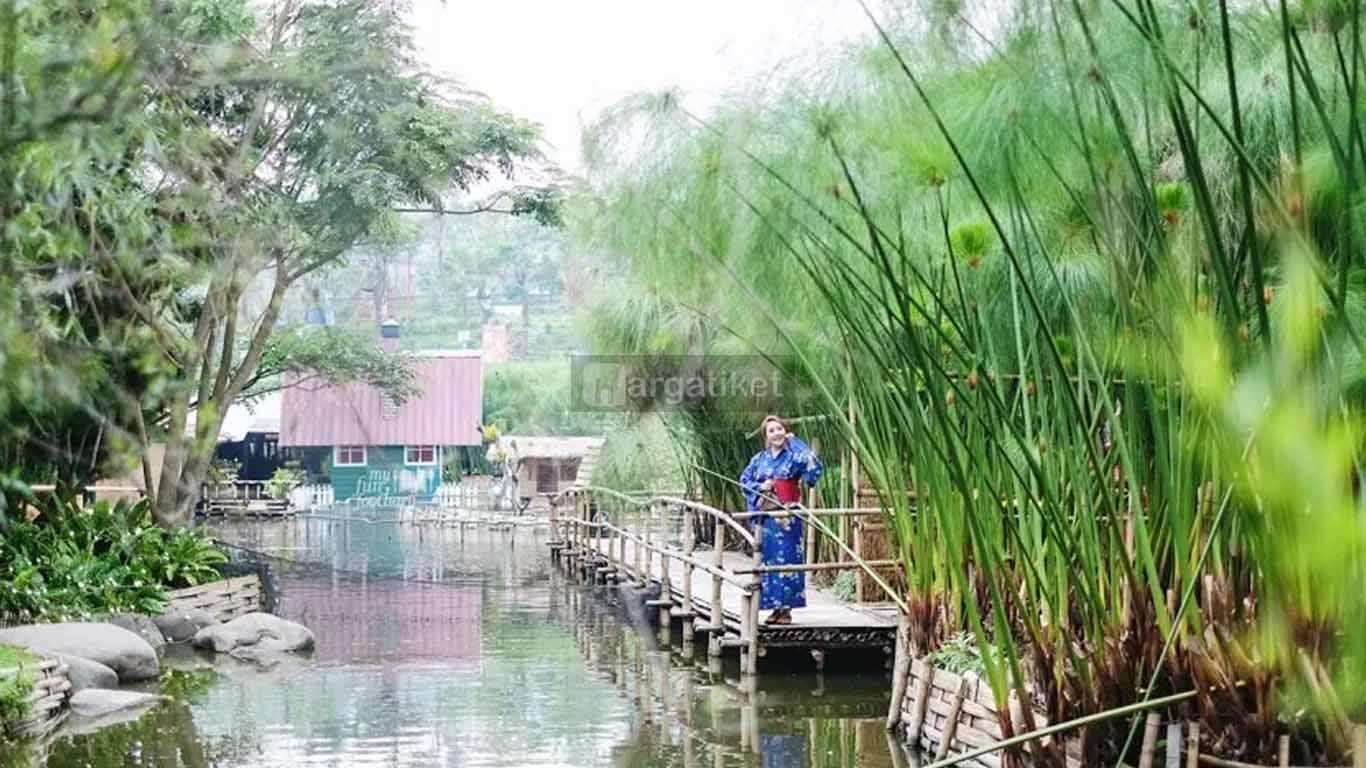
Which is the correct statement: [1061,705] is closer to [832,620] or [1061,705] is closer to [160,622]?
[832,620]

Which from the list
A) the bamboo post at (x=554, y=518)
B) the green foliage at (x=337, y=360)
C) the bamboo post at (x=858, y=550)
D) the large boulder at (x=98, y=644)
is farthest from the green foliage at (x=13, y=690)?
the bamboo post at (x=554, y=518)

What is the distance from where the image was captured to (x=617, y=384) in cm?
1831

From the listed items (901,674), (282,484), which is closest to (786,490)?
(901,674)

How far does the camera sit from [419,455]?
34.4 metres

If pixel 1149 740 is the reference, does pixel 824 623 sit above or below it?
below

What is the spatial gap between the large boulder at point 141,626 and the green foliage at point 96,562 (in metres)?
0.18

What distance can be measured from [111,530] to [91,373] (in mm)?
11778

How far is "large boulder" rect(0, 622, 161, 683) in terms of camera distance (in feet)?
34.6

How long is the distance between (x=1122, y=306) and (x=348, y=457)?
30553mm

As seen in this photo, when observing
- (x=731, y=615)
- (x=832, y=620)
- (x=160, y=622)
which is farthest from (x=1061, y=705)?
(x=160, y=622)

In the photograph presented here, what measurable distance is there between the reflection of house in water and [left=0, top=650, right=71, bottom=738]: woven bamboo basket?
2521 mm

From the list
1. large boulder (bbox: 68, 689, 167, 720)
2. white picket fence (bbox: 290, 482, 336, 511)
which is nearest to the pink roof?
white picket fence (bbox: 290, 482, 336, 511)

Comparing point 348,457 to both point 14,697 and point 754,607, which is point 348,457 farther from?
point 14,697

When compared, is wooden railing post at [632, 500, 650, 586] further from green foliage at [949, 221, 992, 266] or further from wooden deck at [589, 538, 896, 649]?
green foliage at [949, 221, 992, 266]
